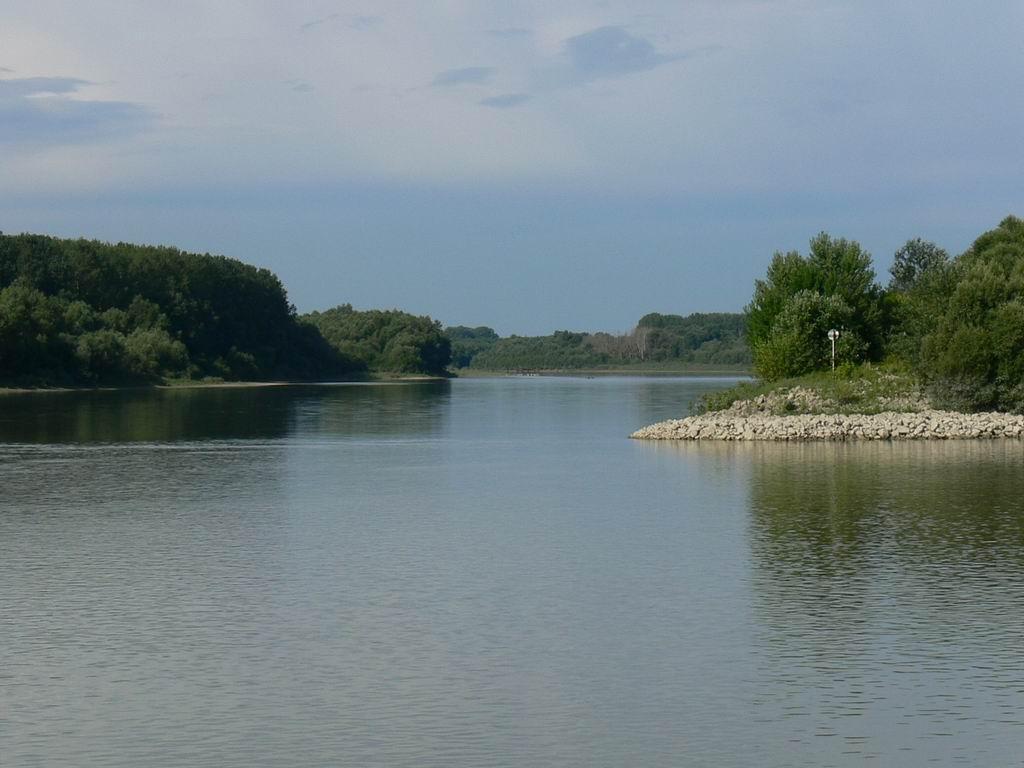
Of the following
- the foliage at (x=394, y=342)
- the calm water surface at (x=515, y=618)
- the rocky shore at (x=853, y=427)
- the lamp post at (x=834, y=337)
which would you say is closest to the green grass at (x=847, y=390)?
the rocky shore at (x=853, y=427)

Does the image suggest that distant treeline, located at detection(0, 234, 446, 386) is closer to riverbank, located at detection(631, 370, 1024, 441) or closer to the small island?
the small island

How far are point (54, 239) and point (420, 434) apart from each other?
9467 cm

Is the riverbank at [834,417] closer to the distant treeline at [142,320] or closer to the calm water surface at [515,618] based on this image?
the calm water surface at [515,618]

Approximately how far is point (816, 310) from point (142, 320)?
8852 centimetres

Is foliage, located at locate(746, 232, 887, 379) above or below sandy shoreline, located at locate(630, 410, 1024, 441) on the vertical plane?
above

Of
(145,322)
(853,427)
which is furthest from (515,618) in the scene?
(145,322)

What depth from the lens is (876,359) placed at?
2596 inches

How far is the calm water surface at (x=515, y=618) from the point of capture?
43.0 ft

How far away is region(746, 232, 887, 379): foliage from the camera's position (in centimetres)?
6419

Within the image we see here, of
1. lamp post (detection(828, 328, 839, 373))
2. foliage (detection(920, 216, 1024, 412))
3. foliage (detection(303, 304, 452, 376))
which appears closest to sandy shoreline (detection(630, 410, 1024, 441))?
foliage (detection(920, 216, 1024, 412))

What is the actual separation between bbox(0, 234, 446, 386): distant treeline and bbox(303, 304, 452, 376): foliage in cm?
588

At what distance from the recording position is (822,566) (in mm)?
22125

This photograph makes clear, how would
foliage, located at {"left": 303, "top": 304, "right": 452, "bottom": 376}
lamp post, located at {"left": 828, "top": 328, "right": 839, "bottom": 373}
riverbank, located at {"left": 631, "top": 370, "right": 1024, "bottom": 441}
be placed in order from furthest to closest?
foliage, located at {"left": 303, "top": 304, "right": 452, "bottom": 376} → lamp post, located at {"left": 828, "top": 328, "right": 839, "bottom": 373} → riverbank, located at {"left": 631, "top": 370, "right": 1024, "bottom": 441}

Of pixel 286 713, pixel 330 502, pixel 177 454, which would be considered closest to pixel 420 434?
pixel 177 454
